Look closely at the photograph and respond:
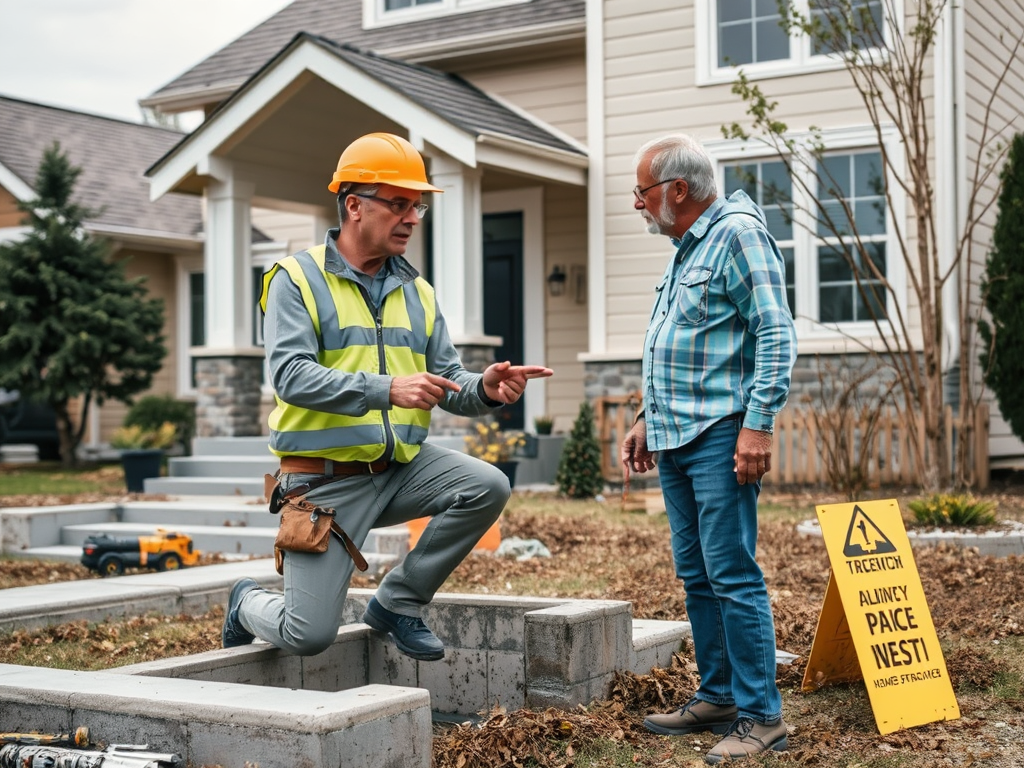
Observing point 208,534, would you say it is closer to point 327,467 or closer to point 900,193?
point 327,467

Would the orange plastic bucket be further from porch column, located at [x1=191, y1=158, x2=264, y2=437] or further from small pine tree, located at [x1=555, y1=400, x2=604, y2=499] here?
porch column, located at [x1=191, y1=158, x2=264, y2=437]

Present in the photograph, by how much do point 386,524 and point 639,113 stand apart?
10022mm

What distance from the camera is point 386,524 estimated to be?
15.4ft

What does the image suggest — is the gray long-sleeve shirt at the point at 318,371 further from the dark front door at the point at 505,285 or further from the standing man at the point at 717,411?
the dark front door at the point at 505,285

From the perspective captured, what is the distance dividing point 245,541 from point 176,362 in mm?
11316

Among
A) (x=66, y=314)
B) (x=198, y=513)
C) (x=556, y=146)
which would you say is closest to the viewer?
(x=198, y=513)

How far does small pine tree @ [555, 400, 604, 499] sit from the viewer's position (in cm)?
1248

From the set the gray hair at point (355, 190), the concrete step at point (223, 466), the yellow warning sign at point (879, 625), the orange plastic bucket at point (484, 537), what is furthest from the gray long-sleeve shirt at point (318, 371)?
the concrete step at point (223, 466)

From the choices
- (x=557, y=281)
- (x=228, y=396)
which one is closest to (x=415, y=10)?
(x=557, y=281)

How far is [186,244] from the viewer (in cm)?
2020

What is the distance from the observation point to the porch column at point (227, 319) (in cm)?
1405

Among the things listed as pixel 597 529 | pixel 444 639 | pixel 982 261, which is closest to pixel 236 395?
pixel 597 529

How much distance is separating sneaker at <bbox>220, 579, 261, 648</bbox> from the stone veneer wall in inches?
379

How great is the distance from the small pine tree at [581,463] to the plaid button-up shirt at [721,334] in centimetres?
815
